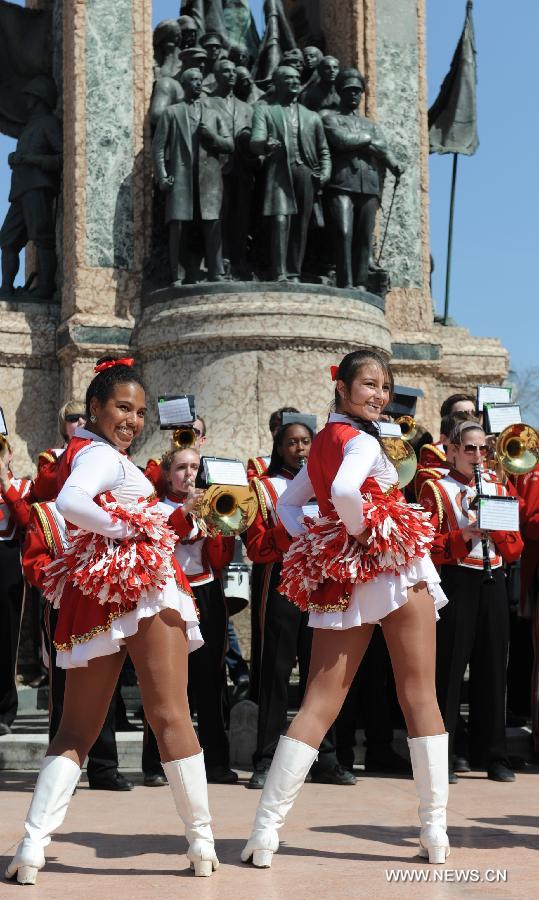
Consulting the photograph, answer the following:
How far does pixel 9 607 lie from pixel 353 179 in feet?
18.7

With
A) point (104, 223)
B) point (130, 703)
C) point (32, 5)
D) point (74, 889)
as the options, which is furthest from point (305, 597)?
point (32, 5)

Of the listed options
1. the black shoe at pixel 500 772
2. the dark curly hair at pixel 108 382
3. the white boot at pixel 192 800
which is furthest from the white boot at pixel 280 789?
the black shoe at pixel 500 772

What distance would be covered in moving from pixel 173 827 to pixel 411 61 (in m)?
9.36

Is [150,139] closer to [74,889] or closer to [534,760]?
[534,760]

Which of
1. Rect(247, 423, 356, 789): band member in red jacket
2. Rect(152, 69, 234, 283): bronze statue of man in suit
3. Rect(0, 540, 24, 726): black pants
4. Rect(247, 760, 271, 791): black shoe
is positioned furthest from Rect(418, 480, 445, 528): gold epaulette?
Rect(152, 69, 234, 283): bronze statue of man in suit

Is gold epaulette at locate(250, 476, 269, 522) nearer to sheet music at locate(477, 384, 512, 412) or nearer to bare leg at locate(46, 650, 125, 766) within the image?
sheet music at locate(477, 384, 512, 412)

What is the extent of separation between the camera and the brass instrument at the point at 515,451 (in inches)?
267

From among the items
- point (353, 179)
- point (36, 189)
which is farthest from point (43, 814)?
point (36, 189)

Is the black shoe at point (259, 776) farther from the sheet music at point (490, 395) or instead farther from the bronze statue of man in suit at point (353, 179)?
the bronze statue of man in suit at point (353, 179)

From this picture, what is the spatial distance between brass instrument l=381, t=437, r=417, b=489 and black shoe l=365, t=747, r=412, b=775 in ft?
5.75

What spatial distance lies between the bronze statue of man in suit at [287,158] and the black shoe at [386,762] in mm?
5281

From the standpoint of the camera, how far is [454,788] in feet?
21.5

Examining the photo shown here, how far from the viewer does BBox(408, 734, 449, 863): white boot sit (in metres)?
4.76

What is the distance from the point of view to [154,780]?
6.77 metres
